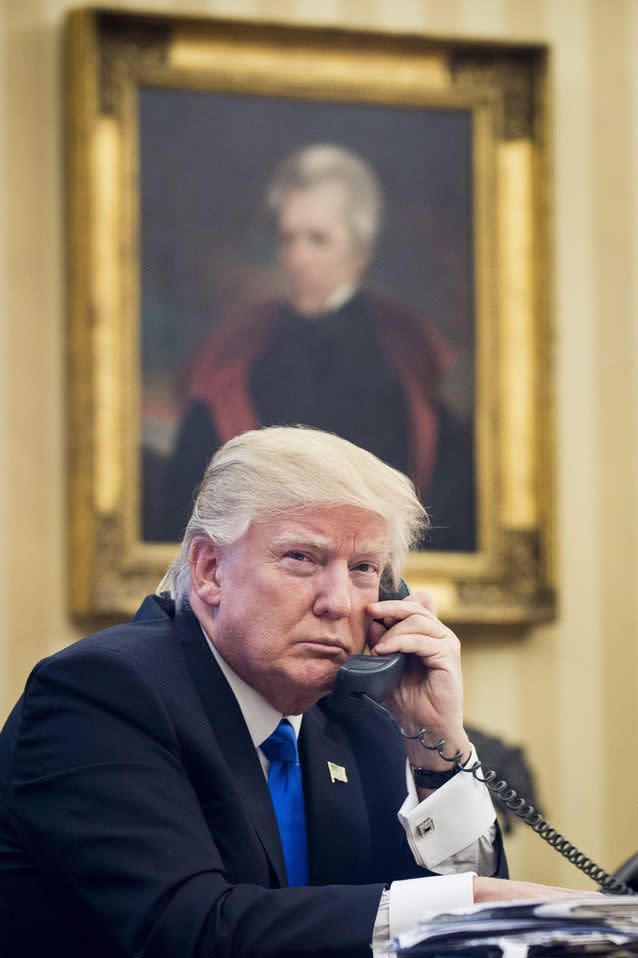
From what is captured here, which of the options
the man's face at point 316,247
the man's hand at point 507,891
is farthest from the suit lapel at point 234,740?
the man's face at point 316,247

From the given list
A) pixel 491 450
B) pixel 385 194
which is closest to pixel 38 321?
pixel 385 194

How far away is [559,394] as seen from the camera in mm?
4742

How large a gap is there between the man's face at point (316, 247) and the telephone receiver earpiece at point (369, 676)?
2.33 m

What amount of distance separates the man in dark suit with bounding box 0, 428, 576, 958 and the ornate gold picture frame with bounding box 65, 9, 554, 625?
1.87m

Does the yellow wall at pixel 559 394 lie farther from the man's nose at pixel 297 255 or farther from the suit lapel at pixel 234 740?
the suit lapel at pixel 234 740

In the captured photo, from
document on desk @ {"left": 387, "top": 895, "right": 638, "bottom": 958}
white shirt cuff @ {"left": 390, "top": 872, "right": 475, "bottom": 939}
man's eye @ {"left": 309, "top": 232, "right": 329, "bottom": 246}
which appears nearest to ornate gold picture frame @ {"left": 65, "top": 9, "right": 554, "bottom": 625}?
man's eye @ {"left": 309, "top": 232, "right": 329, "bottom": 246}

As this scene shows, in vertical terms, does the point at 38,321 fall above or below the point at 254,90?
below

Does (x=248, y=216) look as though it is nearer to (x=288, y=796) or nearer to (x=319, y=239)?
(x=319, y=239)

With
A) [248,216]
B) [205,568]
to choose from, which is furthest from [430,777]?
[248,216]

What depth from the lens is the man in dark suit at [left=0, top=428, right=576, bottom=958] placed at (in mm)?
1910

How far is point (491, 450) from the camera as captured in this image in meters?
4.65

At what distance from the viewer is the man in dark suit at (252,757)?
6.27 ft

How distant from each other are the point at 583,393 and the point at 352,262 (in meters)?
0.87

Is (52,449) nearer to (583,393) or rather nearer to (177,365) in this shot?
(177,365)
